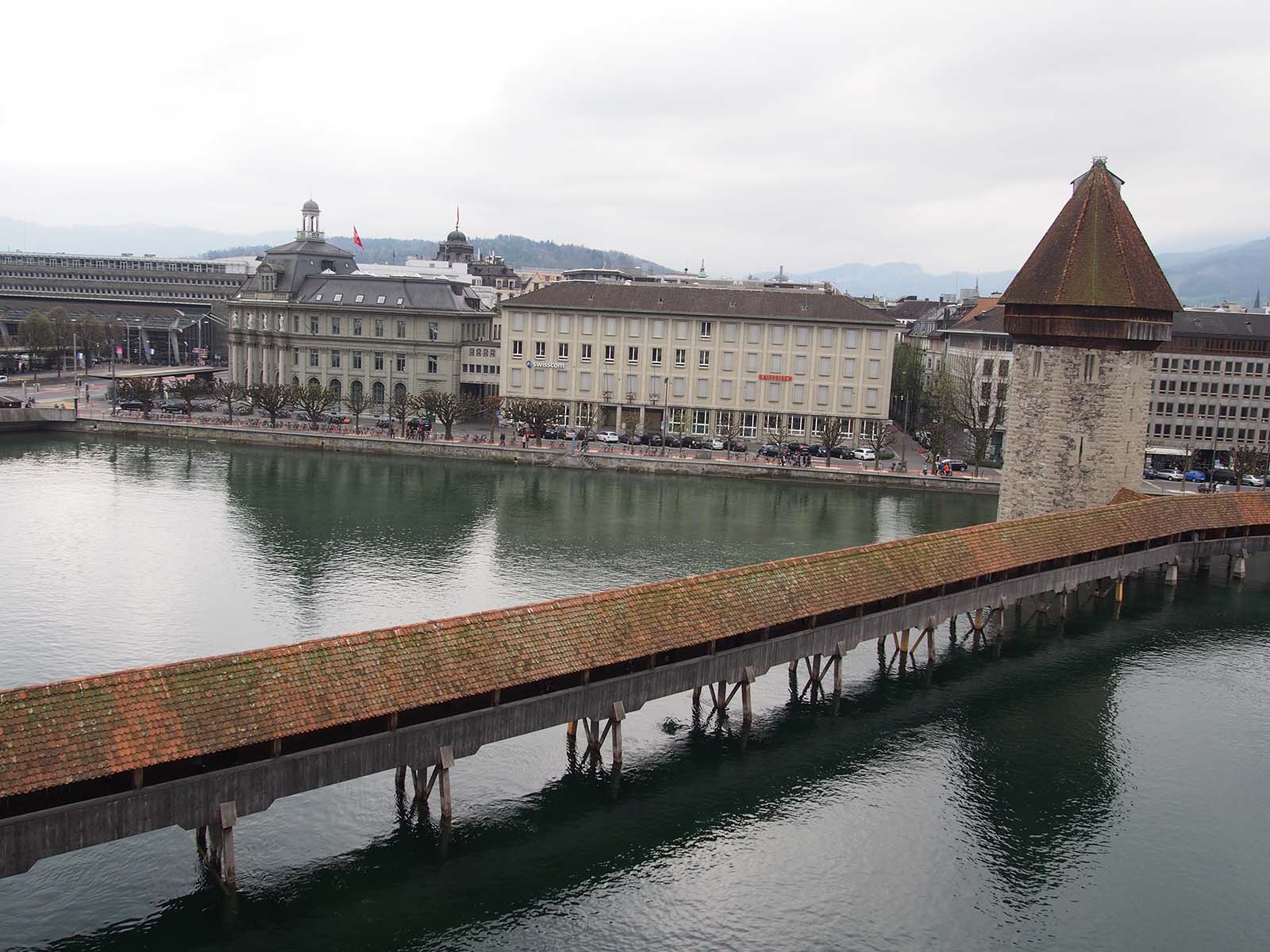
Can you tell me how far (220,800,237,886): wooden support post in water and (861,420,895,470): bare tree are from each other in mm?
61485

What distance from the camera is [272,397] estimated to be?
88250 mm

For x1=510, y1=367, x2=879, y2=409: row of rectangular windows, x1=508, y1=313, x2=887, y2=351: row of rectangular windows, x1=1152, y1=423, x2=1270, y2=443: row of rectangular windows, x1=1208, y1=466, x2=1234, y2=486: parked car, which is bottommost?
x1=1208, y1=466, x2=1234, y2=486: parked car

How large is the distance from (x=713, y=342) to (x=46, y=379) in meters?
69.7

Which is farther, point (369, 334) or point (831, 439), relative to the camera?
point (369, 334)

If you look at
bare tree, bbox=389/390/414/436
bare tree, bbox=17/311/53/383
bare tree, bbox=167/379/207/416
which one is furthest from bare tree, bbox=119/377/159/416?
bare tree, bbox=17/311/53/383

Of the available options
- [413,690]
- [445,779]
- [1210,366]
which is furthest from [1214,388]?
[413,690]

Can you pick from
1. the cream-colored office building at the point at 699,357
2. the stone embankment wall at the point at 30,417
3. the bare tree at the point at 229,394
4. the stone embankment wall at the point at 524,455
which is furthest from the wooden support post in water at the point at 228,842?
the stone embankment wall at the point at 30,417

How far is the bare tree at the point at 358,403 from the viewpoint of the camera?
289ft

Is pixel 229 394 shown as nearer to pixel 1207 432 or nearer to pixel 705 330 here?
pixel 705 330

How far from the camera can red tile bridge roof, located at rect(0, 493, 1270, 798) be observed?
20.5 m

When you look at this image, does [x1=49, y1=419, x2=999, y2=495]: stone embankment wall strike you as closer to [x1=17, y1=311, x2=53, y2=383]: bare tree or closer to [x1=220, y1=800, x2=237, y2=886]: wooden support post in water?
[x1=17, y1=311, x2=53, y2=383]: bare tree

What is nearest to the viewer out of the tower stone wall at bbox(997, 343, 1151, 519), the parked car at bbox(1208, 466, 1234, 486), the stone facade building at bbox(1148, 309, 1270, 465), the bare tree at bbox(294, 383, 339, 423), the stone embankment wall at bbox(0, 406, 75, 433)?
the tower stone wall at bbox(997, 343, 1151, 519)

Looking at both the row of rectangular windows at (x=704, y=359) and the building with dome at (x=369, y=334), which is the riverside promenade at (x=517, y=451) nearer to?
the row of rectangular windows at (x=704, y=359)

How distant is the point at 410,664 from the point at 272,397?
68.0 m
